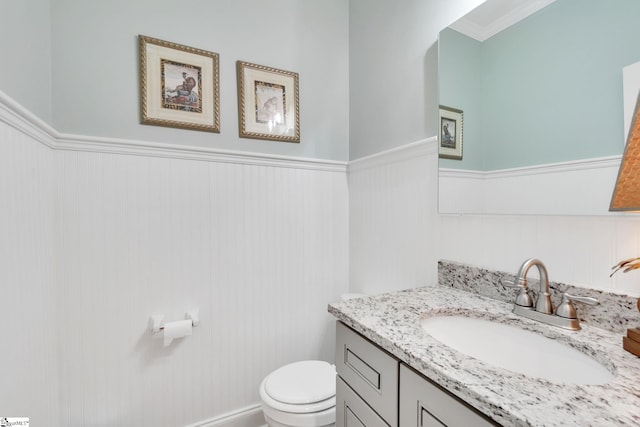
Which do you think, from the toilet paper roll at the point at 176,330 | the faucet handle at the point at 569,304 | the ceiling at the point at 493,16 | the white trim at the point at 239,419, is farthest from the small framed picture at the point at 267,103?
the white trim at the point at 239,419

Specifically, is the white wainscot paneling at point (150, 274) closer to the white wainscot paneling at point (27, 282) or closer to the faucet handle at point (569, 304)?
the white wainscot paneling at point (27, 282)

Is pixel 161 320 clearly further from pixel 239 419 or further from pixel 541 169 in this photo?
pixel 541 169

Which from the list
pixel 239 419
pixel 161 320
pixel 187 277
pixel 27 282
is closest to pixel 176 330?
pixel 161 320

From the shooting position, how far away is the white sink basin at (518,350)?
652 mm

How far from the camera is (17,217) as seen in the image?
89 centimetres

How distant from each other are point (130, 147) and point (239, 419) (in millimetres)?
1525

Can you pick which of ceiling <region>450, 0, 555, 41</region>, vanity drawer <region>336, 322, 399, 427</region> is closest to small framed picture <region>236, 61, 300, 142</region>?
ceiling <region>450, 0, 555, 41</region>

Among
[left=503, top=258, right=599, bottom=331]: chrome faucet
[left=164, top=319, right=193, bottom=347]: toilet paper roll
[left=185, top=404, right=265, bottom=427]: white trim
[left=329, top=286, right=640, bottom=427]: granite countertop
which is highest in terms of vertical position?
[left=503, top=258, right=599, bottom=331]: chrome faucet

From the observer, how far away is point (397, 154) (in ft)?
4.72

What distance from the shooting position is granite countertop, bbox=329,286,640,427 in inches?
17.1

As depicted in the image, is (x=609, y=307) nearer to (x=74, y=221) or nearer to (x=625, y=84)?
(x=625, y=84)

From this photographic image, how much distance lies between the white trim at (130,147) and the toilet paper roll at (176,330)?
0.81 m

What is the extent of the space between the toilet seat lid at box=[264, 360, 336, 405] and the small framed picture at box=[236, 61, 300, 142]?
1.25 meters

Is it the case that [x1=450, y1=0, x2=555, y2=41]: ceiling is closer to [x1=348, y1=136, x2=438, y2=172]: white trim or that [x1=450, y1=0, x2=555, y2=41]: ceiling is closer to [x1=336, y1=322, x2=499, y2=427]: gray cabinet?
[x1=348, y1=136, x2=438, y2=172]: white trim
